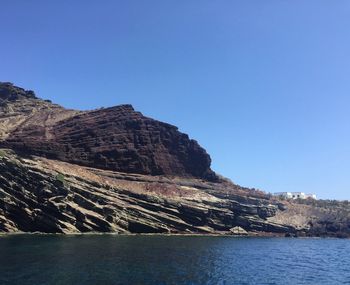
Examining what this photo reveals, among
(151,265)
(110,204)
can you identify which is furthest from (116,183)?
(151,265)

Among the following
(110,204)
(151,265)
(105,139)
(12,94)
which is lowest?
(151,265)

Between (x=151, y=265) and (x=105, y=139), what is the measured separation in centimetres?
10460

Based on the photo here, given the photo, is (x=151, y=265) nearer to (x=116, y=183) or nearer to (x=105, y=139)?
(x=116, y=183)

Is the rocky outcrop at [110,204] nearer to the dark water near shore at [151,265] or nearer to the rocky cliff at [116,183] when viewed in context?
the rocky cliff at [116,183]

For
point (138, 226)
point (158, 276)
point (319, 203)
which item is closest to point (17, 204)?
point (138, 226)

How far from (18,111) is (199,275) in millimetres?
144585

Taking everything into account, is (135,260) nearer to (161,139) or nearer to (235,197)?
(235,197)

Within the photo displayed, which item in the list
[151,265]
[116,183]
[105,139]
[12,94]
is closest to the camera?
[151,265]

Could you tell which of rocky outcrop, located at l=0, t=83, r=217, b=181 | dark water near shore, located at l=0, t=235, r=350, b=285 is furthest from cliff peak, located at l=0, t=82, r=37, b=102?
dark water near shore, located at l=0, t=235, r=350, b=285

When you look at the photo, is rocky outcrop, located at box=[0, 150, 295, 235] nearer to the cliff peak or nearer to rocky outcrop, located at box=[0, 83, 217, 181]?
rocky outcrop, located at box=[0, 83, 217, 181]

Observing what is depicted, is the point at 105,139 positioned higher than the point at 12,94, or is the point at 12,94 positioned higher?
the point at 12,94

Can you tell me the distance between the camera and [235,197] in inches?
5846

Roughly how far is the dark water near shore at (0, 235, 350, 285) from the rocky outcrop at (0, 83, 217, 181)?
65.9 metres

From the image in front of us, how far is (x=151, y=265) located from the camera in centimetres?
→ 5797
